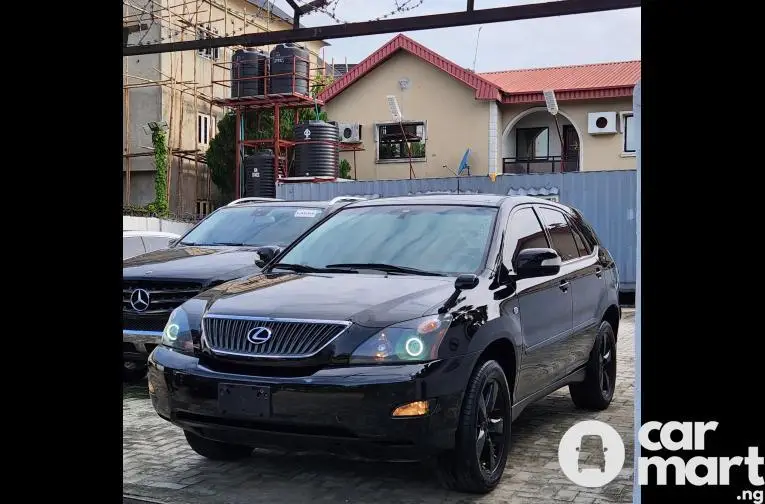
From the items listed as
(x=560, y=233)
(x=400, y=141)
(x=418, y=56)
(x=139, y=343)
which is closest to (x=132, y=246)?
(x=139, y=343)

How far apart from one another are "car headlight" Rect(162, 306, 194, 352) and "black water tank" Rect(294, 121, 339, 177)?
2231 centimetres

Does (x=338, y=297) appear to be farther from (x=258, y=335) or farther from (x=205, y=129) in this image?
(x=205, y=129)

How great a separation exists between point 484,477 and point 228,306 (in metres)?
1.68

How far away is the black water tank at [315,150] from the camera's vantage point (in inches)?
1078

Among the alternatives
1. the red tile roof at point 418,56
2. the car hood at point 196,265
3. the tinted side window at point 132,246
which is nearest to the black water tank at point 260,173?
the red tile roof at point 418,56

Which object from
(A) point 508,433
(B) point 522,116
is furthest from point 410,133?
(A) point 508,433

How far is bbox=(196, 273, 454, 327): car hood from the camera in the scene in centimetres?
464

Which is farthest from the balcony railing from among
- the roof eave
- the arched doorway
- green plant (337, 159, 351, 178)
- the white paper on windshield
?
the white paper on windshield

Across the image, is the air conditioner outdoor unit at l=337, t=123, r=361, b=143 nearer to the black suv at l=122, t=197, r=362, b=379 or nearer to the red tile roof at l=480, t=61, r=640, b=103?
the red tile roof at l=480, t=61, r=640, b=103

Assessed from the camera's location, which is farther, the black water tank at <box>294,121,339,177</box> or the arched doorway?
the arched doorway

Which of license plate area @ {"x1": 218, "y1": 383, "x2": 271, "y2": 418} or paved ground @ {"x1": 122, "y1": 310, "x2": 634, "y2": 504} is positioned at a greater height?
license plate area @ {"x1": 218, "y1": 383, "x2": 271, "y2": 418}

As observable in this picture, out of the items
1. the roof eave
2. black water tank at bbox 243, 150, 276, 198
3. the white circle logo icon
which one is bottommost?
the white circle logo icon

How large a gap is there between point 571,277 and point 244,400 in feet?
9.54
